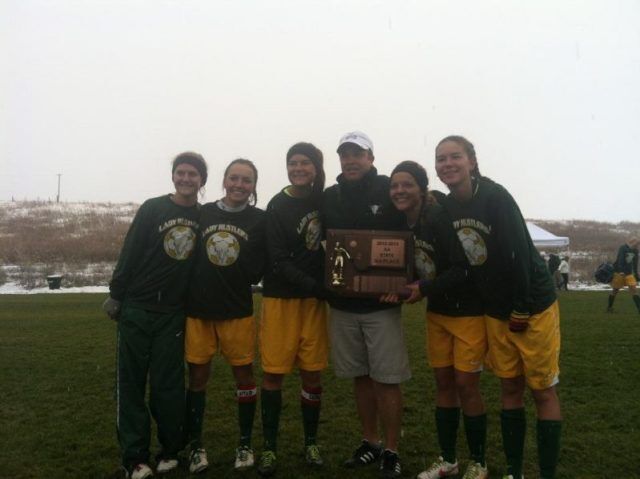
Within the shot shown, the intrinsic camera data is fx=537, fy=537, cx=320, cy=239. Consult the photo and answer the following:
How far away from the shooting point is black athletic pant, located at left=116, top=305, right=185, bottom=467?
3518 millimetres

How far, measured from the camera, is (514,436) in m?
3.19

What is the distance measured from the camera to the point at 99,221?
1982 inches

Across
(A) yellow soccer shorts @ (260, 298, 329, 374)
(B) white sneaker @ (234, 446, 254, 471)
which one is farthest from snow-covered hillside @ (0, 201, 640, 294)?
(A) yellow soccer shorts @ (260, 298, 329, 374)

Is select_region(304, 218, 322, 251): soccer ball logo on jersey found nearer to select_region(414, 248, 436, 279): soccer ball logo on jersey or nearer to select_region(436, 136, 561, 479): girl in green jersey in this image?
select_region(414, 248, 436, 279): soccer ball logo on jersey

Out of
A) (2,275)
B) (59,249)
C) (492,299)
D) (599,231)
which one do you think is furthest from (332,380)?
(599,231)

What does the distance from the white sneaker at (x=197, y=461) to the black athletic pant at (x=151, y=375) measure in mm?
129

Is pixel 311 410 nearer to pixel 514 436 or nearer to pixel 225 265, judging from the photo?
pixel 225 265

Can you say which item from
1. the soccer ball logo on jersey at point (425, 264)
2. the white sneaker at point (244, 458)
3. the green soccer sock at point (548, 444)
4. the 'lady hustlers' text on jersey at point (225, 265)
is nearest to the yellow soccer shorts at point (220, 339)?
the 'lady hustlers' text on jersey at point (225, 265)

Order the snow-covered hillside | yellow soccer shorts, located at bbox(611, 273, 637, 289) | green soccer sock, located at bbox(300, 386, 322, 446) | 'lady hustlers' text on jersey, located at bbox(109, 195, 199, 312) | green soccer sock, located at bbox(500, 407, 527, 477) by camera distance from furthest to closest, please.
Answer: the snow-covered hillside, yellow soccer shorts, located at bbox(611, 273, 637, 289), green soccer sock, located at bbox(300, 386, 322, 446), 'lady hustlers' text on jersey, located at bbox(109, 195, 199, 312), green soccer sock, located at bbox(500, 407, 527, 477)

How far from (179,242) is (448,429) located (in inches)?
85.2

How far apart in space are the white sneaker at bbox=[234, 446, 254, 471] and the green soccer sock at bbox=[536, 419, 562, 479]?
72.5 inches

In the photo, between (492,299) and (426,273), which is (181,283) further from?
(492,299)

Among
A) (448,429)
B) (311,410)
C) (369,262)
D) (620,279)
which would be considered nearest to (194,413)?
(311,410)

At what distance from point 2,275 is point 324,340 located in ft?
96.1
